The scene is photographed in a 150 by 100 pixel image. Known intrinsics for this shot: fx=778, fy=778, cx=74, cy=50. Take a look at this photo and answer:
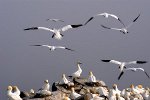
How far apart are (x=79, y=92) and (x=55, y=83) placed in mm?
1354

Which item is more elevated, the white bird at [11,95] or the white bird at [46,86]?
the white bird at [46,86]

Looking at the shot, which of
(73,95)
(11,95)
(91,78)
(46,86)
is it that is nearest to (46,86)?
(46,86)

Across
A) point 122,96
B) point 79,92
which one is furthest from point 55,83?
point 122,96

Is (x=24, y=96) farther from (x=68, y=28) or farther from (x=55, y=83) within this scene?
(x=68, y=28)

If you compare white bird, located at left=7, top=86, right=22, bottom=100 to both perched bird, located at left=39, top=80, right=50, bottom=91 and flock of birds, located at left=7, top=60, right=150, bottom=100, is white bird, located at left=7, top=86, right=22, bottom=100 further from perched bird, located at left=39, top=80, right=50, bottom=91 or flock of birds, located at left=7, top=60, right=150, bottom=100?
perched bird, located at left=39, top=80, right=50, bottom=91

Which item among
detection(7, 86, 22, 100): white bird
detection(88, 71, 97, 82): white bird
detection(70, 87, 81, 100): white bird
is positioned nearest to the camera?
detection(7, 86, 22, 100): white bird

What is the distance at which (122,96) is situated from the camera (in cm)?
4250

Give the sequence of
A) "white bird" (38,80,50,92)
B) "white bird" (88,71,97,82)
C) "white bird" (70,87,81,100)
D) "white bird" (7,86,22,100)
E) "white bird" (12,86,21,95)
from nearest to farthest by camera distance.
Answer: "white bird" (7,86,22,100) → "white bird" (12,86,21,95) → "white bird" (70,87,81,100) → "white bird" (38,80,50,92) → "white bird" (88,71,97,82)

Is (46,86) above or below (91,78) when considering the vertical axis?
below

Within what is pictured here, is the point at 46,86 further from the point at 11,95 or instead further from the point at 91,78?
the point at 11,95

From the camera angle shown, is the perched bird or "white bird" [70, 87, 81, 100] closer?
"white bird" [70, 87, 81, 100]

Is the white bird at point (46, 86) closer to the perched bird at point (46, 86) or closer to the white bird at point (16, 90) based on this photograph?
the perched bird at point (46, 86)

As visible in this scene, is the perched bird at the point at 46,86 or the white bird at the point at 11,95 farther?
the perched bird at the point at 46,86

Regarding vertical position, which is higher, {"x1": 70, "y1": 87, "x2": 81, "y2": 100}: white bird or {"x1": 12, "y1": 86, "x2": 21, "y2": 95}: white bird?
{"x1": 12, "y1": 86, "x2": 21, "y2": 95}: white bird
